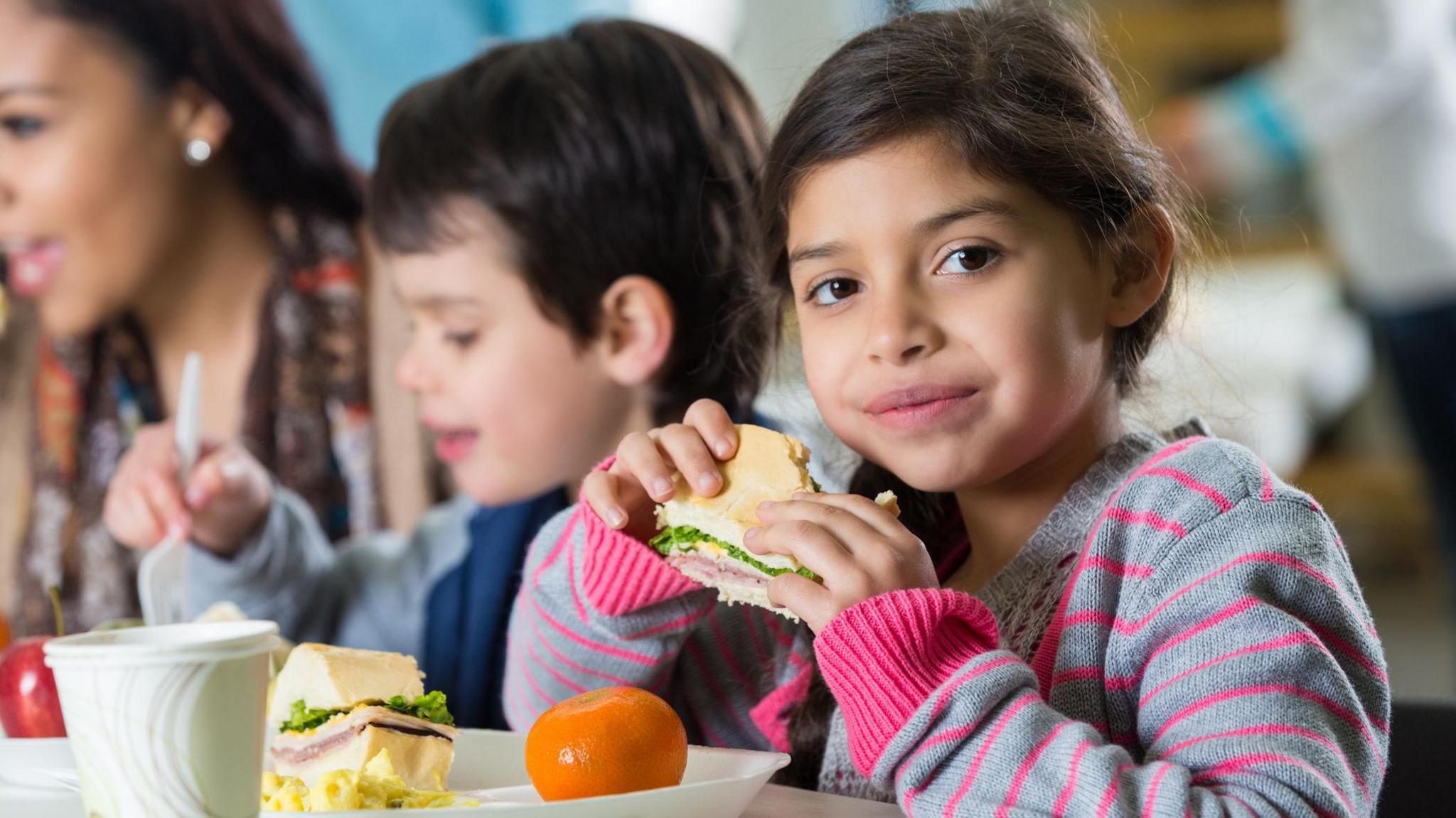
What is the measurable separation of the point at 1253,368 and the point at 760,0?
2.30m

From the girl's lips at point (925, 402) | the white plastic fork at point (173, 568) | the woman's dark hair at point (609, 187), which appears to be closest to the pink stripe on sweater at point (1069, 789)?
the girl's lips at point (925, 402)

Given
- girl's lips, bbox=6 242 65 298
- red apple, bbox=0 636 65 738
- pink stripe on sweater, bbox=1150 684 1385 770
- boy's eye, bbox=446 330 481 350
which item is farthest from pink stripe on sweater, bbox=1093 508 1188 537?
girl's lips, bbox=6 242 65 298

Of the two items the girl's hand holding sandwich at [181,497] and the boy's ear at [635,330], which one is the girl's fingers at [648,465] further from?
the girl's hand holding sandwich at [181,497]

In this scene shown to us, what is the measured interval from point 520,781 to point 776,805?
0.58 feet

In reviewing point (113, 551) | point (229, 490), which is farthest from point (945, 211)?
point (113, 551)

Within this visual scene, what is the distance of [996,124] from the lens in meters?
0.95

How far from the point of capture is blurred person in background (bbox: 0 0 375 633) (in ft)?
5.50

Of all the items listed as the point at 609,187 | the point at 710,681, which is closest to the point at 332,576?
the point at 609,187

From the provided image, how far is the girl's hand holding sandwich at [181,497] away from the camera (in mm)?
1601

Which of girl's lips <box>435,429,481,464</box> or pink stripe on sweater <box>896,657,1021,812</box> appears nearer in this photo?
pink stripe on sweater <box>896,657,1021,812</box>

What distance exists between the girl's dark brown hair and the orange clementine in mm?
339

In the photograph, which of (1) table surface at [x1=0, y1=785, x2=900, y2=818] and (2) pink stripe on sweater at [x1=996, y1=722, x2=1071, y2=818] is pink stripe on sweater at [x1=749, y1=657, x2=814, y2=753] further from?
(2) pink stripe on sweater at [x1=996, y1=722, x2=1071, y2=818]

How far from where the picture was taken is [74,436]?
1733mm

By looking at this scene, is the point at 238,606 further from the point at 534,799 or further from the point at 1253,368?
the point at 1253,368
